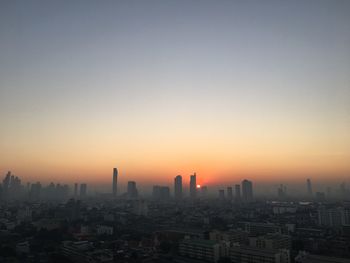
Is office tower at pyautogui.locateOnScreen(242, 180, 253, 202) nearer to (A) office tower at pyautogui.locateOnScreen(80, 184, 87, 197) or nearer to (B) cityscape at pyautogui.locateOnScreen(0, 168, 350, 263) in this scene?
(B) cityscape at pyautogui.locateOnScreen(0, 168, 350, 263)

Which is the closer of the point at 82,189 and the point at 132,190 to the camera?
the point at 132,190

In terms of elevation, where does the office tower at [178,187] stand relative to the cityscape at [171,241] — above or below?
above

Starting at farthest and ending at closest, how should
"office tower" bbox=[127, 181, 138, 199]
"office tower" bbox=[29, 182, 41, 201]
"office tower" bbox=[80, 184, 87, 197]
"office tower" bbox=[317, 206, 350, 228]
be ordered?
"office tower" bbox=[80, 184, 87, 197] → "office tower" bbox=[127, 181, 138, 199] → "office tower" bbox=[29, 182, 41, 201] → "office tower" bbox=[317, 206, 350, 228]

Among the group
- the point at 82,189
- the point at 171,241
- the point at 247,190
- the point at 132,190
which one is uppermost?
the point at 82,189

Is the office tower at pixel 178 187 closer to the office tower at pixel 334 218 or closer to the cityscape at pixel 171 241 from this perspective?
the cityscape at pixel 171 241

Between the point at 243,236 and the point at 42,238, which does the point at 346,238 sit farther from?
the point at 42,238

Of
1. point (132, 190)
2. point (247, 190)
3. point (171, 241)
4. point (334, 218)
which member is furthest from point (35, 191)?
point (334, 218)

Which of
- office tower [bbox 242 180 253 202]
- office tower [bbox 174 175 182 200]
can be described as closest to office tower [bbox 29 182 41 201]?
office tower [bbox 174 175 182 200]

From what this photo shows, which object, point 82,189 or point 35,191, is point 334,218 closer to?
point 35,191

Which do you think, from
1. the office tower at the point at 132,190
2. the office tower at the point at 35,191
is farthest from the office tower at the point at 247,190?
the office tower at the point at 35,191

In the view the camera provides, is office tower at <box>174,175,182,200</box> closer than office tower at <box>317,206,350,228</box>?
No

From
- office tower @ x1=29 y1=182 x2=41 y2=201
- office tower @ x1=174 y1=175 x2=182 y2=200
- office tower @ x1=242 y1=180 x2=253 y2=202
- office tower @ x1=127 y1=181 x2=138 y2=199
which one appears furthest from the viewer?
office tower @ x1=127 y1=181 x2=138 y2=199

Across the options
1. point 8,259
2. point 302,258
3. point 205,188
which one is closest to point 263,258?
point 302,258
